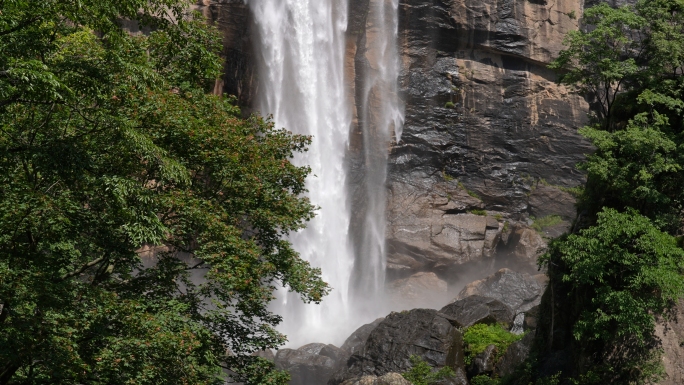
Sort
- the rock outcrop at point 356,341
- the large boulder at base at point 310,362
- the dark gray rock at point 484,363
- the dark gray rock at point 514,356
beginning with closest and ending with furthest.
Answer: the dark gray rock at point 514,356, the dark gray rock at point 484,363, the large boulder at base at point 310,362, the rock outcrop at point 356,341

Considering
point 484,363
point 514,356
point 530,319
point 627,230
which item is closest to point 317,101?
point 530,319

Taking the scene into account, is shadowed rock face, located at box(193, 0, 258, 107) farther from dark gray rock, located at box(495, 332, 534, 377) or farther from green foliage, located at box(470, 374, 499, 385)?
dark gray rock, located at box(495, 332, 534, 377)

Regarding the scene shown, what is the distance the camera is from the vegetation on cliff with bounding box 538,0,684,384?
14.8 m

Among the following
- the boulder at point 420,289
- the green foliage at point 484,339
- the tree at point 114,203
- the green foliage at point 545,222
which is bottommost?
the boulder at point 420,289

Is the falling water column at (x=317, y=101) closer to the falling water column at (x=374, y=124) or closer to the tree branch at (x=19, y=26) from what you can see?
the falling water column at (x=374, y=124)

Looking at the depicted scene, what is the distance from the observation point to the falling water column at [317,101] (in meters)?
36.9

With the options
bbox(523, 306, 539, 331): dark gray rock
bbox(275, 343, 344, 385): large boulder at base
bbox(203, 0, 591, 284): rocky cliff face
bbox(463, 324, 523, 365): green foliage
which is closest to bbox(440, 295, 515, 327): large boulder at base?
bbox(463, 324, 523, 365): green foliage

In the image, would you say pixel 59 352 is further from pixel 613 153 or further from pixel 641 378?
pixel 613 153

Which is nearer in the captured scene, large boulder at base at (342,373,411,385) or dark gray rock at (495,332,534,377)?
large boulder at base at (342,373,411,385)

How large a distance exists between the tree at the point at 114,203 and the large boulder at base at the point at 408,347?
9.08m

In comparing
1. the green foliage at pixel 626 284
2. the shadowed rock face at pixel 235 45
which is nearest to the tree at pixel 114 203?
the green foliage at pixel 626 284

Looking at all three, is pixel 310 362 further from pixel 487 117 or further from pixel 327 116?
pixel 487 117

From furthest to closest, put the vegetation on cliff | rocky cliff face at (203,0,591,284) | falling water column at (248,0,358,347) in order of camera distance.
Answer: rocky cliff face at (203,0,591,284)
falling water column at (248,0,358,347)
the vegetation on cliff

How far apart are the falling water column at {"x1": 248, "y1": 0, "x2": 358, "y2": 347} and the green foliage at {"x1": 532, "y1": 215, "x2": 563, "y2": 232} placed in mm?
10664
